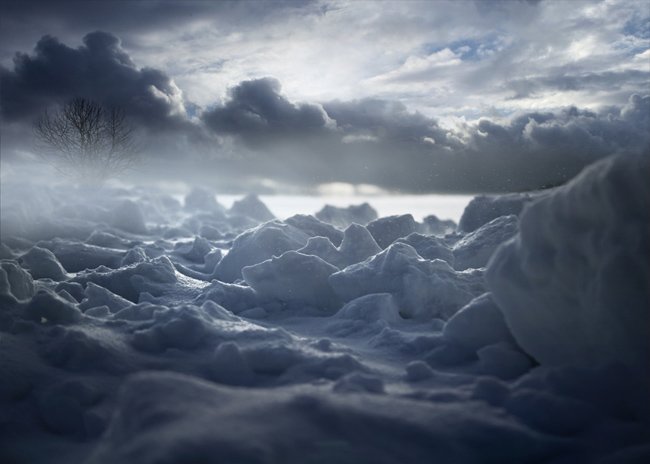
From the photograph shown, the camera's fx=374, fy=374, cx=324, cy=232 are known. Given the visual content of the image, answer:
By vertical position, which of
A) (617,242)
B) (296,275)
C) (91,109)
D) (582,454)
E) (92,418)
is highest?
(91,109)

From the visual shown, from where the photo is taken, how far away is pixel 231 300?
6.23 meters

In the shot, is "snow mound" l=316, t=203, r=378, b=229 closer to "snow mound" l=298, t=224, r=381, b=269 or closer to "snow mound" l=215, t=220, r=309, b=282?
"snow mound" l=215, t=220, r=309, b=282

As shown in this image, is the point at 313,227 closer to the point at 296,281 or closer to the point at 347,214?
the point at 296,281

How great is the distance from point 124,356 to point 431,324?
3.56 meters

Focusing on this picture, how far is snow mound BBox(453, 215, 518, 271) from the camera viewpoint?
7.77 meters

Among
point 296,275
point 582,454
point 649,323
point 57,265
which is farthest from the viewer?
point 57,265

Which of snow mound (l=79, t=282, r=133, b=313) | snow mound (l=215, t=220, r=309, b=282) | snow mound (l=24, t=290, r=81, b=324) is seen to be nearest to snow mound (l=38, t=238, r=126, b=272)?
snow mound (l=215, t=220, r=309, b=282)

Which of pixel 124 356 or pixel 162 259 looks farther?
pixel 162 259

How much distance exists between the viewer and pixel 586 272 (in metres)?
2.93

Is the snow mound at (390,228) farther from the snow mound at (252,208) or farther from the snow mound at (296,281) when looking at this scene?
the snow mound at (252,208)

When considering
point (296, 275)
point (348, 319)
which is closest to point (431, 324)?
point (348, 319)

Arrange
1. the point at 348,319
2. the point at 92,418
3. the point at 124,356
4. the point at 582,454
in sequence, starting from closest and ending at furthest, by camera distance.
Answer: the point at 582,454
the point at 92,418
the point at 124,356
the point at 348,319

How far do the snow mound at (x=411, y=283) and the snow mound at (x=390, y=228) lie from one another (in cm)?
458

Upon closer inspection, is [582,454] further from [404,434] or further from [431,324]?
[431,324]
